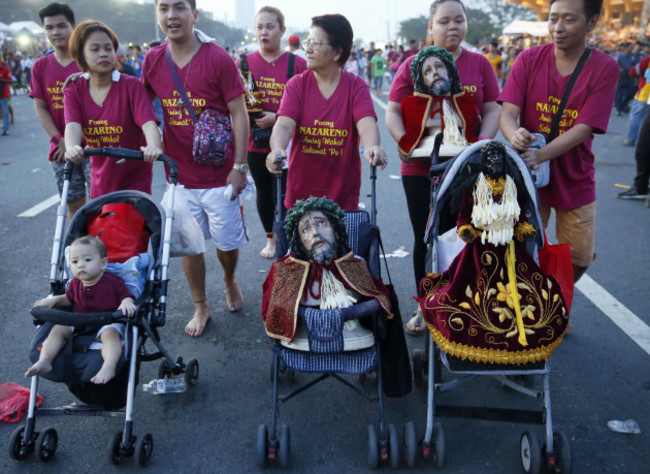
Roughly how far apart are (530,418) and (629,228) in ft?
14.3

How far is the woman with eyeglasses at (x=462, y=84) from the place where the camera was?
142 inches

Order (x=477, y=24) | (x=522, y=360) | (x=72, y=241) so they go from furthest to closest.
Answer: (x=477, y=24)
(x=72, y=241)
(x=522, y=360)

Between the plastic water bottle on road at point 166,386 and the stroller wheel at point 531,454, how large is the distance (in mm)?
2013

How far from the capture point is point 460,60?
3.73 metres

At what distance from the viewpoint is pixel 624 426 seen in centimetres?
303

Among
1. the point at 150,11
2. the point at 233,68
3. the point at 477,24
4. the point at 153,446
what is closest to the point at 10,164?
the point at 233,68

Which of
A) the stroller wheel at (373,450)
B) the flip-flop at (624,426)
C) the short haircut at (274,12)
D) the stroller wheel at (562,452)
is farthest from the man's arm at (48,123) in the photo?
the flip-flop at (624,426)

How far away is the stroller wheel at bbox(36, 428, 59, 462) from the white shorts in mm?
1709

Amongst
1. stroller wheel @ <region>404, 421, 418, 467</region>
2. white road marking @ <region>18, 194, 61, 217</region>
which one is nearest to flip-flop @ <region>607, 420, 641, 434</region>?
stroller wheel @ <region>404, 421, 418, 467</region>

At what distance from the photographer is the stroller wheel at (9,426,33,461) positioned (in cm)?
275

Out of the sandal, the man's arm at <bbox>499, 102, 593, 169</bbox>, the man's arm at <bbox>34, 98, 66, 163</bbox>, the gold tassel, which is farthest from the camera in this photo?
the man's arm at <bbox>34, 98, 66, 163</bbox>

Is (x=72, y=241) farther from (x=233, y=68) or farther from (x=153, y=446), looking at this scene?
(x=233, y=68)

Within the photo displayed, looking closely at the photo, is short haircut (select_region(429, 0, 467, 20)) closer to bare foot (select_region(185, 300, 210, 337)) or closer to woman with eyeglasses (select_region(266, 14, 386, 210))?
woman with eyeglasses (select_region(266, 14, 386, 210))

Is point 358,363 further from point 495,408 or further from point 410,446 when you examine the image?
point 495,408
